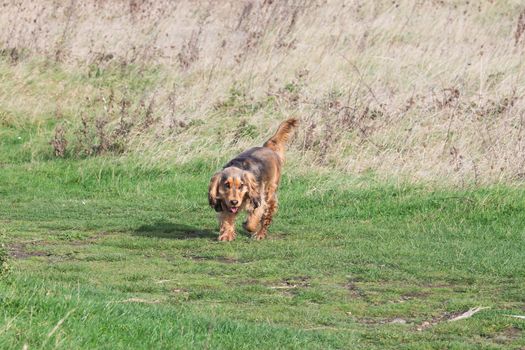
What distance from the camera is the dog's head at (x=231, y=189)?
10508 millimetres

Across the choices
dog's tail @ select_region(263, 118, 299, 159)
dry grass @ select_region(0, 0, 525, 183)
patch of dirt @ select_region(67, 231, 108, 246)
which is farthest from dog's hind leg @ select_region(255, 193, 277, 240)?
dry grass @ select_region(0, 0, 525, 183)

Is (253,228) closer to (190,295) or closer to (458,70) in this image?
(190,295)

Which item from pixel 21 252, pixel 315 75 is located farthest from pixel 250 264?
pixel 315 75

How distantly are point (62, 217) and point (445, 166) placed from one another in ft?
15.5

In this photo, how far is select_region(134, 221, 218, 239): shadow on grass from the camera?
11.2 m

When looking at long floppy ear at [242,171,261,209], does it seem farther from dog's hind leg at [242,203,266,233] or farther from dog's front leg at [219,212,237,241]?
dog's front leg at [219,212,237,241]

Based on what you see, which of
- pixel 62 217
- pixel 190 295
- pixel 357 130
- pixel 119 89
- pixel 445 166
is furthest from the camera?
pixel 119 89

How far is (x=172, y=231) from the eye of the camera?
11.5 metres

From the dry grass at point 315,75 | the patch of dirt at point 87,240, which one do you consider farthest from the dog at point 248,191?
the dry grass at point 315,75

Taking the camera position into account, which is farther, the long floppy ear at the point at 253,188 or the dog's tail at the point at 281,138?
the dog's tail at the point at 281,138

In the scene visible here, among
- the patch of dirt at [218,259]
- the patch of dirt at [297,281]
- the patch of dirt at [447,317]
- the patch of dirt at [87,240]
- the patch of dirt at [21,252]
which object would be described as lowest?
the patch of dirt at [87,240]

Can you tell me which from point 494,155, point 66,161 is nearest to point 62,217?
point 66,161

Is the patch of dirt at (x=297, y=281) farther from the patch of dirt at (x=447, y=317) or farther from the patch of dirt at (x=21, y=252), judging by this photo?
the patch of dirt at (x=21, y=252)

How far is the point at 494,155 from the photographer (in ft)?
43.7
